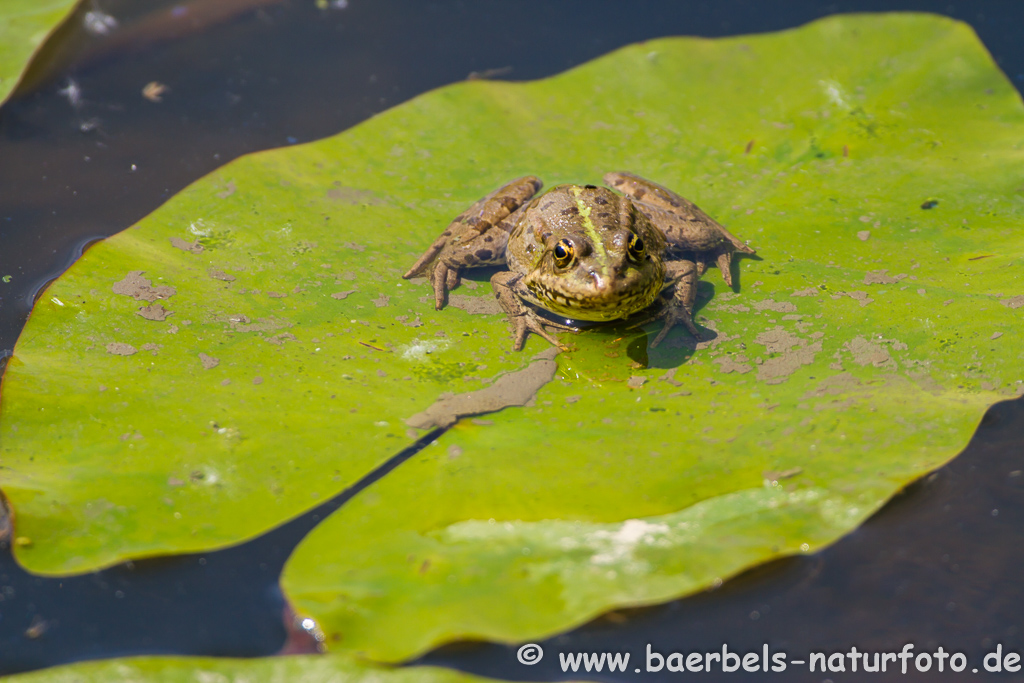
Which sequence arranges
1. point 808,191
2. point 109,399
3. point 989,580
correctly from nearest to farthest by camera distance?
point 989,580
point 109,399
point 808,191

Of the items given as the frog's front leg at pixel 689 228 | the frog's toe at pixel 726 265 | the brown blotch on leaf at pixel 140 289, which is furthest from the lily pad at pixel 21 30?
the frog's toe at pixel 726 265

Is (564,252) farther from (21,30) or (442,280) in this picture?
(21,30)

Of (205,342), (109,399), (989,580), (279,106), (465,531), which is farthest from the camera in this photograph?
(279,106)

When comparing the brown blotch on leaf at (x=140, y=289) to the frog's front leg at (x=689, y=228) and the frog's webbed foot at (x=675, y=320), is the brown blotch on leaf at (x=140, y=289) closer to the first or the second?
the frog's webbed foot at (x=675, y=320)

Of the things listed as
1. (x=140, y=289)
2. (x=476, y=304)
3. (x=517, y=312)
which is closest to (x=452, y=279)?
(x=476, y=304)

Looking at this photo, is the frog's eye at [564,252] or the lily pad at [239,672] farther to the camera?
the frog's eye at [564,252]

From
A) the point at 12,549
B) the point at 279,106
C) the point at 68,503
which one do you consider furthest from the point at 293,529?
the point at 279,106

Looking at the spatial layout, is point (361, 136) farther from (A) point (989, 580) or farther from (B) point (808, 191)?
(A) point (989, 580)
